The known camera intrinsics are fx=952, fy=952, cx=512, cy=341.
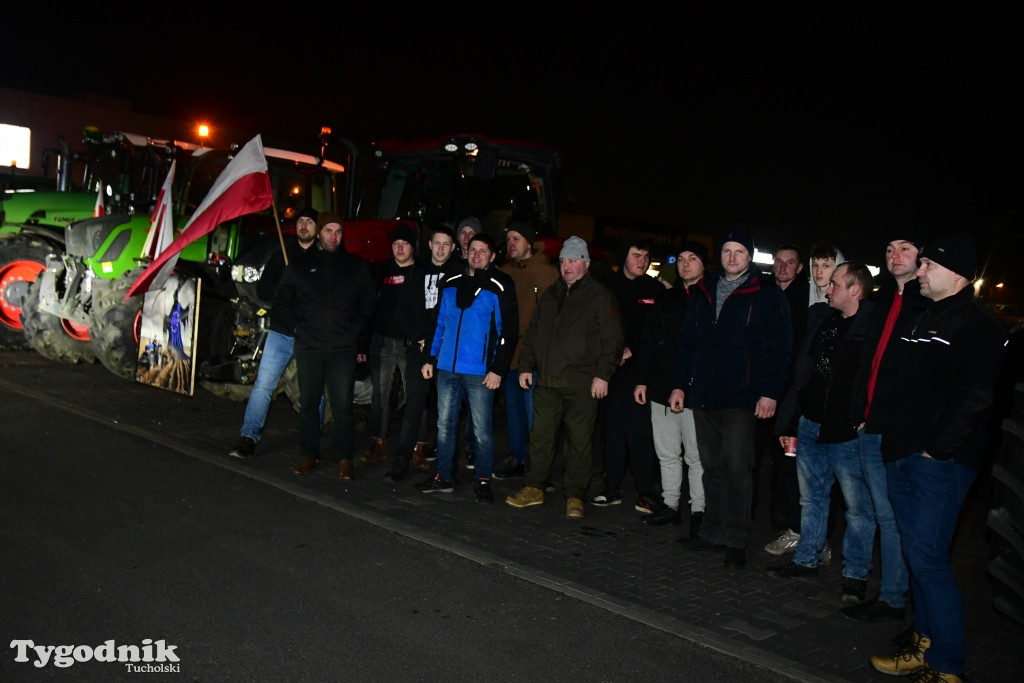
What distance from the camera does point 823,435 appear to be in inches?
226

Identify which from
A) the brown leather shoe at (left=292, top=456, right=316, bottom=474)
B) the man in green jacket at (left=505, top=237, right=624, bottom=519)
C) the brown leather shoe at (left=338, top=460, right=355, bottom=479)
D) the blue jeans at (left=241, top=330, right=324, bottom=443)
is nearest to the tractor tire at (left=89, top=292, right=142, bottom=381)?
the blue jeans at (left=241, top=330, right=324, bottom=443)

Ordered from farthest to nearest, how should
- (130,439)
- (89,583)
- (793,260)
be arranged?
1. (130,439)
2. (793,260)
3. (89,583)

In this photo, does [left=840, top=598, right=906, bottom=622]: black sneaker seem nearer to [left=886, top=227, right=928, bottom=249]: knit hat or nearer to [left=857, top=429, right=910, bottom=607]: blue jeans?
[left=857, top=429, right=910, bottom=607]: blue jeans

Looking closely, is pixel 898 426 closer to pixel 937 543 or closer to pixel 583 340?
pixel 937 543

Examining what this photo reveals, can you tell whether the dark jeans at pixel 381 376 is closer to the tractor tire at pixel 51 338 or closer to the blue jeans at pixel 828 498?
the blue jeans at pixel 828 498

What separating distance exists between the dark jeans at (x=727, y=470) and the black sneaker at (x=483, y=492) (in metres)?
1.76

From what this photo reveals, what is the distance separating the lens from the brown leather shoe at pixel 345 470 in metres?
7.92

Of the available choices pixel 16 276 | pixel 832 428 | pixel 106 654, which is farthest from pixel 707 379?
pixel 16 276

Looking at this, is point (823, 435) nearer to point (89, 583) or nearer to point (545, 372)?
point (545, 372)

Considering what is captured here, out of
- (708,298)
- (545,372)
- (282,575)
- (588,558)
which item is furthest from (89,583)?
(708,298)

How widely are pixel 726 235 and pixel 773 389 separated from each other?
1.09 m

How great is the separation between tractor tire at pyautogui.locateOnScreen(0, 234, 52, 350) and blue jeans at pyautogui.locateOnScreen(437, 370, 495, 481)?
8.41 meters

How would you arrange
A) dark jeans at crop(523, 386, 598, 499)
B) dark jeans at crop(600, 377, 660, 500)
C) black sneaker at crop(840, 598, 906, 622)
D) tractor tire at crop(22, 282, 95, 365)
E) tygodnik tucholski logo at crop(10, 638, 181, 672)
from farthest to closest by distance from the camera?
tractor tire at crop(22, 282, 95, 365), dark jeans at crop(600, 377, 660, 500), dark jeans at crop(523, 386, 598, 499), black sneaker at crop(840, 598, 906, 622), tygodnik tucholski logo at crop(10, 638, 181, 672)

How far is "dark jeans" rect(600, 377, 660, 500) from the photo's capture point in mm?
7582
